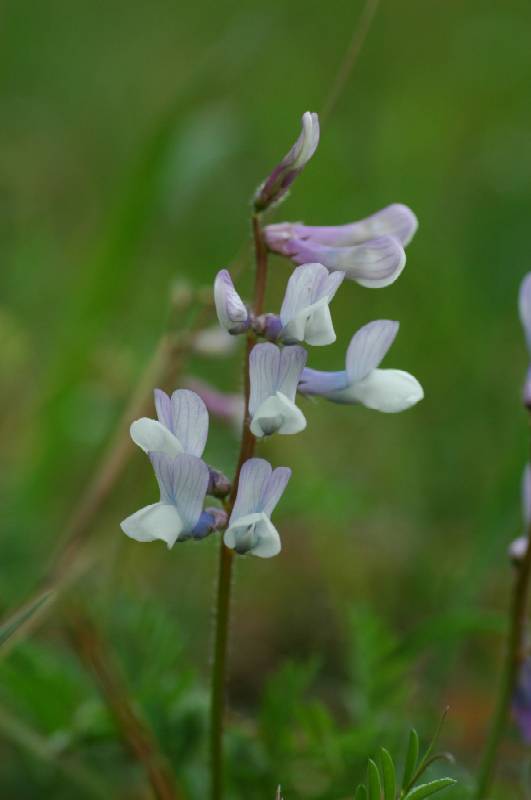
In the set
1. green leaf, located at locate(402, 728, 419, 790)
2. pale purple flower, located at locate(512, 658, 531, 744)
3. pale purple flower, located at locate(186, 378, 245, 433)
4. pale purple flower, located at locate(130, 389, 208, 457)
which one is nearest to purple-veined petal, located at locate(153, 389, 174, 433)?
pale purple flower, located at locate(130, 389, 208, 457)

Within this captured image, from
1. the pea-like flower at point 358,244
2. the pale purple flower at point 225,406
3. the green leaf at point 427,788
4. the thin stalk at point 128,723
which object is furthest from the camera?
the pale purple flower at point 225,406

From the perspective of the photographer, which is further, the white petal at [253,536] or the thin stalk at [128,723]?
the thin stalk at [128,723]

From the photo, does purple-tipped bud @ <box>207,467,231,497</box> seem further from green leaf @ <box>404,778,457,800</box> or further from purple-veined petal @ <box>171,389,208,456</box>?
green leaf @ <box>404,778,457,800</box>

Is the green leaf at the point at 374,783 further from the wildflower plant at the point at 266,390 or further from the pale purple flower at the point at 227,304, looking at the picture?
the pale purple flower at the point at 227,304

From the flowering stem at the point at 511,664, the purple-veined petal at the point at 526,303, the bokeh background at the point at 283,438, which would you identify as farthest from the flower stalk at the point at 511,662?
the purple-veined petal at the point at 526,303

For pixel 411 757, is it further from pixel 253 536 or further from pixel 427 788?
pixel 253 536

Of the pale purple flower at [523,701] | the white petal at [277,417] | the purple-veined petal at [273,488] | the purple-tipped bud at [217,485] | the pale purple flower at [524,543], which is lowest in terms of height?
the pale purple flower at [523,701]
